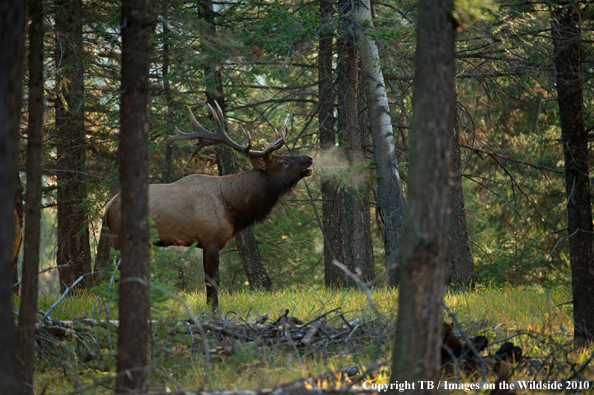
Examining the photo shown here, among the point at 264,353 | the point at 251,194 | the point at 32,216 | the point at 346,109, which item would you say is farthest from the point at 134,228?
the point at 346,109

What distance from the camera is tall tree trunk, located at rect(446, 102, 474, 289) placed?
912 cm

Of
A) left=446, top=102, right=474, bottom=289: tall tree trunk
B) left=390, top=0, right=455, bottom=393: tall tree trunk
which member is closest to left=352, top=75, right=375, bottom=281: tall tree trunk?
left=446, top=102, right=474, bottom=289: tall tree trunk

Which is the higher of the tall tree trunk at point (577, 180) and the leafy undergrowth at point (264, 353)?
the tall tree trunk at point (577, 180)

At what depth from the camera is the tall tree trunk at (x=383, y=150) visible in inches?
345

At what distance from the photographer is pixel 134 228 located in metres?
3.71

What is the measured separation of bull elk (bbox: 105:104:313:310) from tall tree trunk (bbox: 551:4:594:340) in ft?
14.1

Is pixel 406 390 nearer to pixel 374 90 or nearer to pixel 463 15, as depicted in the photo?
pixel 463 15

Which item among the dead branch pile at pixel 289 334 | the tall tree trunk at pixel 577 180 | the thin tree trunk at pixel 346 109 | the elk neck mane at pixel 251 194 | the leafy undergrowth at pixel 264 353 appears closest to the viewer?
the leafy undergrowth at pixel 264 353

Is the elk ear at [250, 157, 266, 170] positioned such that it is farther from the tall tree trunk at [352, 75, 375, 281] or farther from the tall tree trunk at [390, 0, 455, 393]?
the tall tree trunk at [390, 0, 455, 393]

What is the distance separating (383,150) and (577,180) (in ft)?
12.2

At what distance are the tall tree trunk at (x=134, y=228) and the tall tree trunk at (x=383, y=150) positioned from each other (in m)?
5.65

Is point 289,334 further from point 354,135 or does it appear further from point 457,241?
point 354,135

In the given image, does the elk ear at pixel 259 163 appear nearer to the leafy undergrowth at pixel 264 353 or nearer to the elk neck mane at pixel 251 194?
the elk neck mane at pixel 251 194

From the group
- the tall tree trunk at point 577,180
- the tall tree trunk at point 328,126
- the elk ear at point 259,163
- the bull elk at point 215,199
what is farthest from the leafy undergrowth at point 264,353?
the tall tree trunk at point 328,126
